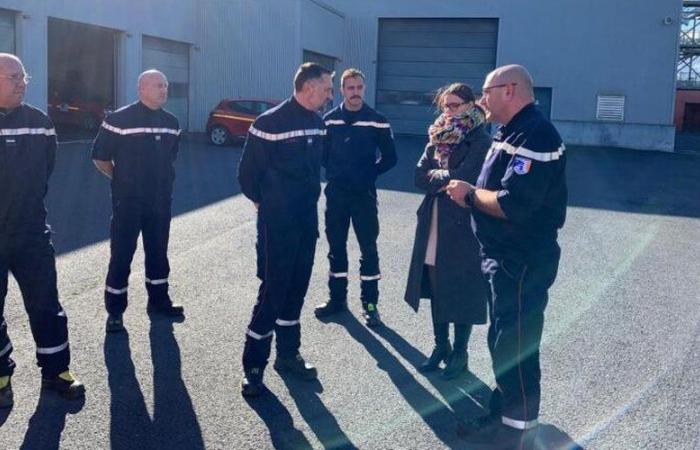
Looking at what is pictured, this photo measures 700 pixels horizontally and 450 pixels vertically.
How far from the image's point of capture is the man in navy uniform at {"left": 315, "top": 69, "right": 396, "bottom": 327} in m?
6.16

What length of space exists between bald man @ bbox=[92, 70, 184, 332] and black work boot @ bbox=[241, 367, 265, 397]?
158 centimetres

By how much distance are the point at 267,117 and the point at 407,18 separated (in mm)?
29406

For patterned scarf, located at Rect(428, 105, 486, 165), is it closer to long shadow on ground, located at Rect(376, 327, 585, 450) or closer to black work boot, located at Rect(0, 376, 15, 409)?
long shadow on ground, located at Rect(376, 327, 585, 450)

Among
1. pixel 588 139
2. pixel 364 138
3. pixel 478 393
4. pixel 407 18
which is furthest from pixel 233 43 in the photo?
pixel 478 393

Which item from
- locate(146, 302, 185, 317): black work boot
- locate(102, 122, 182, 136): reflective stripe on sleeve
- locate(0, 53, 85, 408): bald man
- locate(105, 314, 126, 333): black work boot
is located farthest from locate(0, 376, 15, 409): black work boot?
locate(102, 122, 182, 136): reflective stripe on sleeve

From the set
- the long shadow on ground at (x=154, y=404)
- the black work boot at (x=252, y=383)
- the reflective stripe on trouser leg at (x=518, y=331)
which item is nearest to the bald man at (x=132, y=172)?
the long shadow on ground at (x=154, y=404)

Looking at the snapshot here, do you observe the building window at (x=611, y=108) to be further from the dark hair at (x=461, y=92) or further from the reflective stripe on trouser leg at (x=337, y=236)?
the dark hair at (x=461, y=92)

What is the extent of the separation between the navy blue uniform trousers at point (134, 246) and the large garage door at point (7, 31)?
15.6m

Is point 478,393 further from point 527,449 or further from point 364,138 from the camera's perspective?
point 364,138

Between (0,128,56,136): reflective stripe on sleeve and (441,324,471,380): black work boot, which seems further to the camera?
(441,324,471,380): black work boot

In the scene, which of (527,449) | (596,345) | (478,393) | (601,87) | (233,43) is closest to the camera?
(527,449)

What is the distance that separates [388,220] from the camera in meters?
11.3

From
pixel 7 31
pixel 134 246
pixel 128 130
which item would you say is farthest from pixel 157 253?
pixel 7 31

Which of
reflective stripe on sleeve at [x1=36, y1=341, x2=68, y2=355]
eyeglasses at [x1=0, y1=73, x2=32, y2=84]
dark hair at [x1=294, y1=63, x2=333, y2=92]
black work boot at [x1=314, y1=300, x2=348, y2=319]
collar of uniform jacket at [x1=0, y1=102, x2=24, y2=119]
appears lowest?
black work boot at [x1=314, y1=300, x2=348, y2=319]
